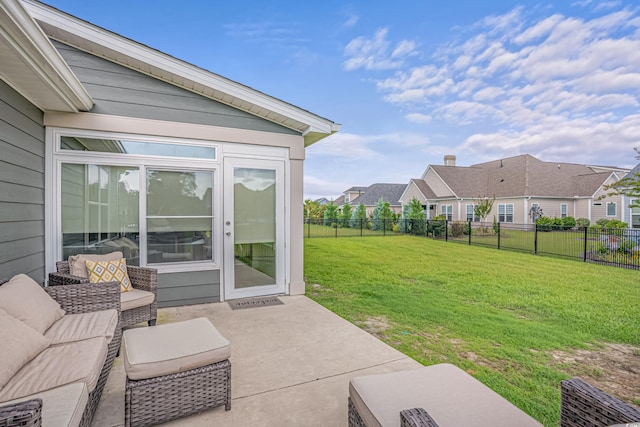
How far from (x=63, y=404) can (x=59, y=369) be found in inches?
14.9

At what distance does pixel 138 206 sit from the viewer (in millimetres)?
4324

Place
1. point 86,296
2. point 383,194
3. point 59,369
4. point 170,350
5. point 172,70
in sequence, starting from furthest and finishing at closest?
point 383,194
point 172,70
point 86,296
point 170,350
point 59,369

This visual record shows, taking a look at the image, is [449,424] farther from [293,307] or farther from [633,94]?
[633,94]

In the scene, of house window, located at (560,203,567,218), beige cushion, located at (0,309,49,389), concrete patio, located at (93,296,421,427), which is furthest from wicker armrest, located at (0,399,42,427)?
house window, located at (560,203,567,218)

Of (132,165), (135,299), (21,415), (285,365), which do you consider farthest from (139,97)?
(21,415)

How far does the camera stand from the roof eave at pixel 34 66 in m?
2.07

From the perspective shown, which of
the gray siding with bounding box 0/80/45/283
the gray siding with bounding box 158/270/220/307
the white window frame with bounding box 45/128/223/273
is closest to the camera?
the gray siding with bounding box 0/80/45/283

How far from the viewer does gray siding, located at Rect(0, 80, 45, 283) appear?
296 cm

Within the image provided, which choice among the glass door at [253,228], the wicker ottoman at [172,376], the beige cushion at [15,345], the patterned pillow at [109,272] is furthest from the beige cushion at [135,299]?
the glass door at [253,228]

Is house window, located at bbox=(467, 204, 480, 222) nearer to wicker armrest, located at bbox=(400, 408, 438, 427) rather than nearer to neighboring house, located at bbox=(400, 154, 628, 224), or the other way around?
neighboring house, located at bbox=(400, 154, 628, 224)

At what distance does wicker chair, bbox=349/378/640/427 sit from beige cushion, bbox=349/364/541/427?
0.47 feet

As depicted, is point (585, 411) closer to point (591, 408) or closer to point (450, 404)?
point (591, 408)

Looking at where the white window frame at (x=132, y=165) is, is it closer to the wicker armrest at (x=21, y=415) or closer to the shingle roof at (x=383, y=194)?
the wicker armrest at (x=21, y=415)

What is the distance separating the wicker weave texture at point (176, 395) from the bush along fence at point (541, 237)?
9.96 meters
